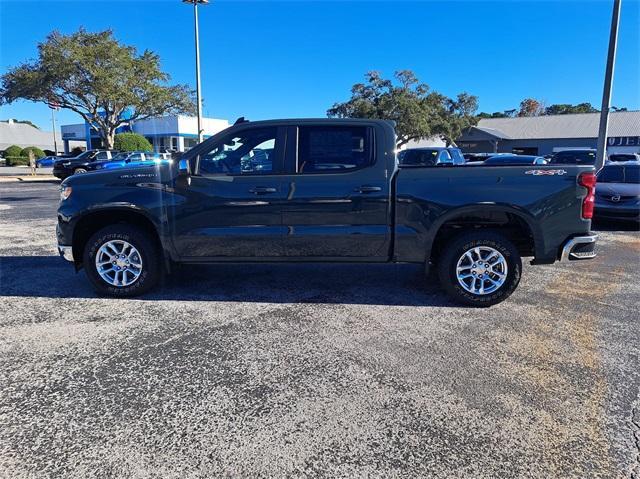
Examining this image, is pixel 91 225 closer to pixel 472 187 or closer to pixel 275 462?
pixel 275 462

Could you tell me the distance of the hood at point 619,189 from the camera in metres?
9.62

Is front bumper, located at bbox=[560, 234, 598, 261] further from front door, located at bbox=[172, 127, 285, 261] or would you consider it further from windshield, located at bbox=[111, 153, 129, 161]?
windshield, located at bbox=[111, 153, 129, 161]

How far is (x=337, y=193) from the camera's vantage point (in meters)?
4.56

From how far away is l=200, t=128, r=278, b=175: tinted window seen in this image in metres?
4.68

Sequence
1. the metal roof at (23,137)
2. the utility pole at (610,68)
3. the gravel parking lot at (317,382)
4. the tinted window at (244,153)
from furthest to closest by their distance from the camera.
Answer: the metal roof at (23,137), the utility pole at (610,68), the tinted window at (244,153), the gravel parking lot at (317,382)

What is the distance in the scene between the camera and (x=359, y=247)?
4691mm

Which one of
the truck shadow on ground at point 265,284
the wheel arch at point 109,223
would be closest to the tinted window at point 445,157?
the truck shadow on ground at point 265,284

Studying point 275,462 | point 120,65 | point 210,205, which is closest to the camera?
point 275,462

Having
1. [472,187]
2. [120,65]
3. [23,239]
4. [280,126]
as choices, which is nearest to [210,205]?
[280,126]

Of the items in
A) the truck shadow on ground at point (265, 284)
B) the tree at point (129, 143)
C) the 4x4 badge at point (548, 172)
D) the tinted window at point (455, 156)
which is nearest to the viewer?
the 4x4 badge at point (548, 172)

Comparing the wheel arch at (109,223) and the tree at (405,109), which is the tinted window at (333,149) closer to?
the wheel arch at (109,223)

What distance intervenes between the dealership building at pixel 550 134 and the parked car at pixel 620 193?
4371cm

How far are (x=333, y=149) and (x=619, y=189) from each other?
8302 millimetres

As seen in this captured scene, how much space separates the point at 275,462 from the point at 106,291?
135 inches
